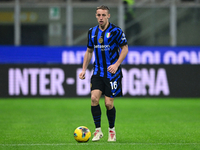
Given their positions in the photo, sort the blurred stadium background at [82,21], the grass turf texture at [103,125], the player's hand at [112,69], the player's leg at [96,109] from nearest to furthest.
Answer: the grass turf texture at [103,125] < the player's hand at [112,69] < the player's leg at [96,109] < the blurred stadium background at [82,21]

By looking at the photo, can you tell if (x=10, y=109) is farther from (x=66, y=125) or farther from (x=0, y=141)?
(x=0, y=141)

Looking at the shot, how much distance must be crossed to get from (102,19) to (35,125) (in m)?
3.09

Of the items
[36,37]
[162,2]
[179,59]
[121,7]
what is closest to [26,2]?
[36,37]

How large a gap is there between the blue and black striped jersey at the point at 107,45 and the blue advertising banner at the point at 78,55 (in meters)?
10.7

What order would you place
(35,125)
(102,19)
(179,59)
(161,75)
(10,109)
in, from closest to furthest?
(102,19)
(35,125)
(10,109)
(161,75)
(179,59)

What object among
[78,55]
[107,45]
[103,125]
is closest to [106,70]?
[107,45]

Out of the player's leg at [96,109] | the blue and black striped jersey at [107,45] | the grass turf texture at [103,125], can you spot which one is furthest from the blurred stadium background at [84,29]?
the player's leg at [96,109]

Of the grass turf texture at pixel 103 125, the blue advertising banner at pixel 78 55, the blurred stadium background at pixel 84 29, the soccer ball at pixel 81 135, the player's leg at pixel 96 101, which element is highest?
the blurred stadium background at pixel 84 29

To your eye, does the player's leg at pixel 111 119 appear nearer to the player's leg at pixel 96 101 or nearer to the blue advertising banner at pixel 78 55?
the player's leg at pixel 96 101

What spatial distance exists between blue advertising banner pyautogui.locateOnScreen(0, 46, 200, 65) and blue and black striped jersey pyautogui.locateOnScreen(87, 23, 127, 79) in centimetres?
1073

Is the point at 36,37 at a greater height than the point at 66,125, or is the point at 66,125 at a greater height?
the point at 36,37

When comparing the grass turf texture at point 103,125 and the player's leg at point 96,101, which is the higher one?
the player's leg at point 96,101

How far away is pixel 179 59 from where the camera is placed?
1677cm

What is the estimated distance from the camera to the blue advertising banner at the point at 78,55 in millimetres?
16797
